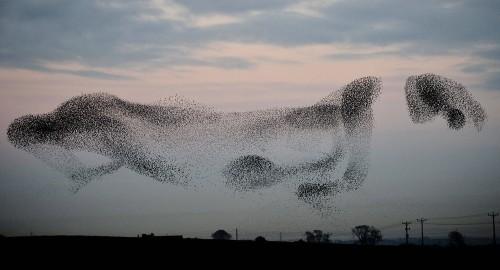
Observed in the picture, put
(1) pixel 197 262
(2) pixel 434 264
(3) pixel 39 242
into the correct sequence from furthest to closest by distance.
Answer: (3) pixel 39 242 → (2) pixel 434 264 → (1) pixel 197 262

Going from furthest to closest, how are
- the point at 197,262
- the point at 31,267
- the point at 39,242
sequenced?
the point at 39,242
the point at 197,262
the point at 31,267

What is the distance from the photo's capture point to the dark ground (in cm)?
6378

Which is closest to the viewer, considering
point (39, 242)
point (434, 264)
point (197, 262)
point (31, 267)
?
point (31, 267)

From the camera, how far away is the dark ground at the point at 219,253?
63781 mm

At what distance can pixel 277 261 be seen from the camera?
65.9 metres

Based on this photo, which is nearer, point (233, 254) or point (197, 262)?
point (197, 262)

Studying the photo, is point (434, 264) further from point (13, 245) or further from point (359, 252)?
point (13, 245)

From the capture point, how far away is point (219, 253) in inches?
2729

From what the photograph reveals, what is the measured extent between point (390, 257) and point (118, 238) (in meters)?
33.1

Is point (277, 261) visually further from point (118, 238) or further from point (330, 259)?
point (118, 238)

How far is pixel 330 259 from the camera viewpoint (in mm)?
69375

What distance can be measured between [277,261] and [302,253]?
646cm

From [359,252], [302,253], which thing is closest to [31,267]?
[302,253]

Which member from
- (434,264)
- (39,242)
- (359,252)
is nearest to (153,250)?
(39,242)
